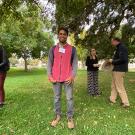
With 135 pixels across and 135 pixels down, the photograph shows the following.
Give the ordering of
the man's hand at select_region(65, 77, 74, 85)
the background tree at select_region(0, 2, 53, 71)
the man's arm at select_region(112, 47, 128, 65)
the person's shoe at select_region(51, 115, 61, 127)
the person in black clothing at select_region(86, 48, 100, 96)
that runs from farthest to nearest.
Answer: the background tree at select_region(0, 2, 53, 71), the person in black clothing at select_region(86, 48, 100, 96), the man's arm at select_region(112, 47, 128, 65), the person's shoe at select_region(51, 115, 61, 127), the man's hand at select_region(65, 77, 74, 85)

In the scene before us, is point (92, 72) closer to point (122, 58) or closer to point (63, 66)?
point (122, 58)

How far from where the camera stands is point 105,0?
18.0 m

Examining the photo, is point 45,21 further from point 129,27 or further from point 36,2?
point 129,27

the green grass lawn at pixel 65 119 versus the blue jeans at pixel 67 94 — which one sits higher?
the blue jeans at pixel 67 94

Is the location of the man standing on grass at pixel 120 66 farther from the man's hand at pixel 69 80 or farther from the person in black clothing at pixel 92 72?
the man's hand at pixel 69 80

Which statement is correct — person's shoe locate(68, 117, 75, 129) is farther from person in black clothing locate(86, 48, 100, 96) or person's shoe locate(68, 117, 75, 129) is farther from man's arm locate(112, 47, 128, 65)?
person in black clothing locate(86, 48, 100, 96)

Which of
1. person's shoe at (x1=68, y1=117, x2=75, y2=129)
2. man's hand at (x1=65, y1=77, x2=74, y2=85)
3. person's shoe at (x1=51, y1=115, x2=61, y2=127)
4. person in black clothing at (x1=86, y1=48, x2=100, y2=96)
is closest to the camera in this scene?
man's hand at (x1=65, y1=77, x2=74, y2=85)

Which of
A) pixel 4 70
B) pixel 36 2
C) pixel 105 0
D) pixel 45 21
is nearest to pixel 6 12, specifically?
pixel 36 2

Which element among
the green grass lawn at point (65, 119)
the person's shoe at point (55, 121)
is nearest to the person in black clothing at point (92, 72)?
the green grass lawn at point (65, 119)

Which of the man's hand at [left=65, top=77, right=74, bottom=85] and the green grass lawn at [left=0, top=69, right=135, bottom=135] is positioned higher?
the man's hand at [left=65, top=77, right=74, bottom=85]

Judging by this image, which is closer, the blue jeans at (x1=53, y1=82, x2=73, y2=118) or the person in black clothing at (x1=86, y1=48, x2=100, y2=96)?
the blue jeans at (x1=53, y1=82, x2=73, y2=118)

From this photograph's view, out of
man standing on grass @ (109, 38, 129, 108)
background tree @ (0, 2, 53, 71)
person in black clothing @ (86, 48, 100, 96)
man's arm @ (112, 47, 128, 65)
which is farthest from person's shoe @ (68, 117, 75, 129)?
background tree @ (0, 2, 53, 71)

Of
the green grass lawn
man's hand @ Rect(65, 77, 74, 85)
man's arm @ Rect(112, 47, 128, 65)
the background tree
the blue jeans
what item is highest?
the background tree

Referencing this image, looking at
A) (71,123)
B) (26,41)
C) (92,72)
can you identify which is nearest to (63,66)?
(71,123)
